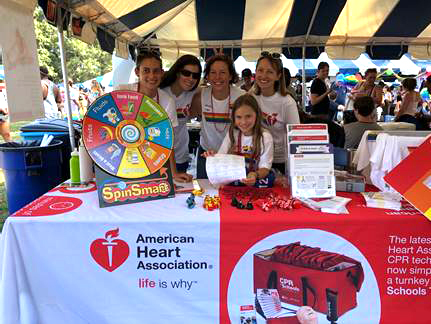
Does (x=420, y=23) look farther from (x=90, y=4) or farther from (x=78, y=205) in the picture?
(x=78, y=205)

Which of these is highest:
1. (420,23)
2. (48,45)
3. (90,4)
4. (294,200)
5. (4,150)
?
(48,45)

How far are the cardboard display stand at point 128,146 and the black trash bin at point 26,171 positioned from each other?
1196 millimetres

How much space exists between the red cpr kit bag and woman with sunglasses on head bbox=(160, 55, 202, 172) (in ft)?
3.66

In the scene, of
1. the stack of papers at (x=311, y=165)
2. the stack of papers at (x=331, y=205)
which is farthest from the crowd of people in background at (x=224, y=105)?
the stack of papers at (x=331, y=205)

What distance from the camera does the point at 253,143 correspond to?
188 cm

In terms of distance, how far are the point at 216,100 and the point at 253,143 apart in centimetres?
47

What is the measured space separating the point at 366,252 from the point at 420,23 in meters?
4.89

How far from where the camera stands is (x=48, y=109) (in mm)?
5090

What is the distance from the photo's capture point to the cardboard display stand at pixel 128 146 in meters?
1.56

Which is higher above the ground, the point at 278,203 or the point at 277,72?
the point at 277,72

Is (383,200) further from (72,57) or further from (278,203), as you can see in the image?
(72,57)

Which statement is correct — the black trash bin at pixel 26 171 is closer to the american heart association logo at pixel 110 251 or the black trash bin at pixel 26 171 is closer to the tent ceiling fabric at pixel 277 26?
the american heart association logo at pixel 110 251

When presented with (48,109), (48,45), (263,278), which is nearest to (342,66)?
(48,109)

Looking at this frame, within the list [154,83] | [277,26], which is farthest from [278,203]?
[277,26]
